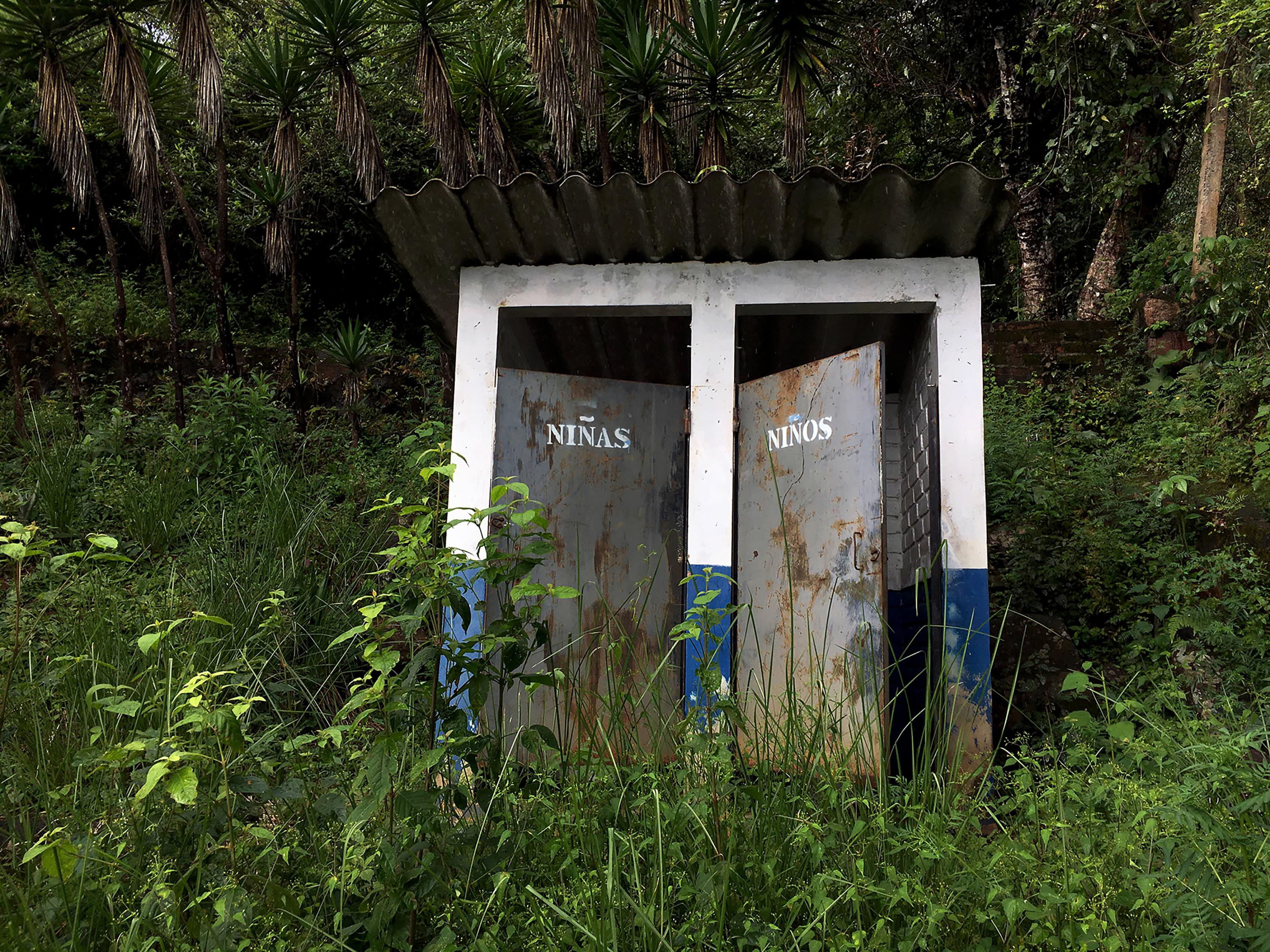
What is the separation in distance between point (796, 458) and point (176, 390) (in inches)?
249

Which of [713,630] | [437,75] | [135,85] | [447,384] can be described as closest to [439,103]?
[437,75]

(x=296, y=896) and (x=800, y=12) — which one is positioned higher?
(x=800, y=12)

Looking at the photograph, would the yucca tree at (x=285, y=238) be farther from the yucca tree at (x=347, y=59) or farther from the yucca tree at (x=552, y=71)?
the yucca tree at (x=552, y=71)

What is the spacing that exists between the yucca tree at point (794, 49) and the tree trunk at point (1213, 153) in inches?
134

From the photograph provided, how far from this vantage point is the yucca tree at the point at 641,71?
7.30m

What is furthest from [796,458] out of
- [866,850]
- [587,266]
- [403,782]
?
[403,782]

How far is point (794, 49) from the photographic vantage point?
24.0ft

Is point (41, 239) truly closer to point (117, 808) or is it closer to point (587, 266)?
point (587, 266)

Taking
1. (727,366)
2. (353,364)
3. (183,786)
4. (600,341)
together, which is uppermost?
(353,364)

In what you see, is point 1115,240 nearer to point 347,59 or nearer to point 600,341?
point 600,341

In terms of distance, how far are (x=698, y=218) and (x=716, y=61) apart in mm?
4192

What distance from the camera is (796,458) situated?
159 inches

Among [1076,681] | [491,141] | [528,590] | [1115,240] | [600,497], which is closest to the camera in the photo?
[528,590]

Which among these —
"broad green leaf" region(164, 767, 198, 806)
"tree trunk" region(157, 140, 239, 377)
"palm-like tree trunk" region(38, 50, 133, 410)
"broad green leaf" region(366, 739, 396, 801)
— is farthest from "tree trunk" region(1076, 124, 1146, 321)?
"palm-like tree trunk" region(38, 50, 133, 410)
